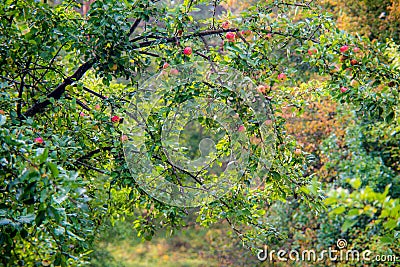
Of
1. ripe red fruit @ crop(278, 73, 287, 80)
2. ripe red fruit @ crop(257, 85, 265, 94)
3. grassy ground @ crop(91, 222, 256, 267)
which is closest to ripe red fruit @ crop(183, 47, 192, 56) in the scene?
ripe red fruit @ crop(257, 85, 265, 94)

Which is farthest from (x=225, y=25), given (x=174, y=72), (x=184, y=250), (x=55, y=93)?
(x=184, y=250)

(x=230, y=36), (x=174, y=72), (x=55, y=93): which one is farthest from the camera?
(x=55, y=93)

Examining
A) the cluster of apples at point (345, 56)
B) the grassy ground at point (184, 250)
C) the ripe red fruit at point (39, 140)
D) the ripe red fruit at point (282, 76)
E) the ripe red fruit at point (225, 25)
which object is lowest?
the ripe red fruit at point (39, 140)

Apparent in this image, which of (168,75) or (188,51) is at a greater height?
(188,51)

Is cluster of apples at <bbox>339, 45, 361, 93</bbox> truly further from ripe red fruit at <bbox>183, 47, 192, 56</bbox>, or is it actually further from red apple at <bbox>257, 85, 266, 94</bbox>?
ripe red fruit at <bbox>183, 47, 192, 56</bbox>

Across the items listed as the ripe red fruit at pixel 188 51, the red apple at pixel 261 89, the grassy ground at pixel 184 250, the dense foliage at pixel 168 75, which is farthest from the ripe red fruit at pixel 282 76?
the grassy ground at pixel 184 250

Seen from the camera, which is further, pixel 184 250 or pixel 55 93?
pixel 184 250

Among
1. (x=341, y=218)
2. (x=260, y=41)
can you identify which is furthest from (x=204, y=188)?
(x=341, y=218)

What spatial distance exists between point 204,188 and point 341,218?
299cm

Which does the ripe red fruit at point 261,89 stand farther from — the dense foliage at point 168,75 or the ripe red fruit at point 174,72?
the ripe red fruit at point 174,72

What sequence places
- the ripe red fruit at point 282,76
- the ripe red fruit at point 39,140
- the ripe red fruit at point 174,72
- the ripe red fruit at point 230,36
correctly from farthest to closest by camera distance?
the ripe red fruit at point 282,76 < the ripe red fruit at point 230,36 < the ripe red fruit at point 174,72 < the ripe red fruit at point 39,140

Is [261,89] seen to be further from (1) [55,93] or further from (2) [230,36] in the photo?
(1) [55,93]

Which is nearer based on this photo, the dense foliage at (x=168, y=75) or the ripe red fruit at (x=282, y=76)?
the dense foliage at (x=168, y=75)

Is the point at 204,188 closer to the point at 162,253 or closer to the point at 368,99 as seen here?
the point at 368,99
